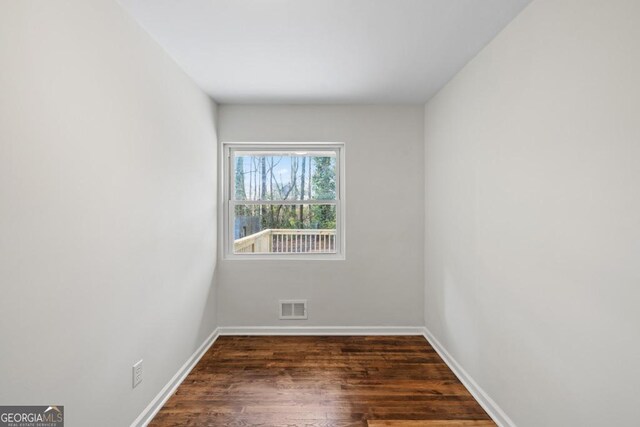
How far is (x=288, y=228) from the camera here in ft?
12.4

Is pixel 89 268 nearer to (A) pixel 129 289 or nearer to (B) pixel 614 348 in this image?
(A) pixel 129 289

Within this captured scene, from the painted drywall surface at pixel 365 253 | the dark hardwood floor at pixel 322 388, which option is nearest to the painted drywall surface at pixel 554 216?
the dark hardwood floor at pixel 322 388

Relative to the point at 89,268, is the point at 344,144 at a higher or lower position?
higher

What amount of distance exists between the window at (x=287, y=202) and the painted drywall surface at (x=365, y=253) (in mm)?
189

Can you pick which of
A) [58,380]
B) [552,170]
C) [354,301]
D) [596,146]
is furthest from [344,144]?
[58,380]

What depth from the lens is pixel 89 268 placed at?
157 centimetres

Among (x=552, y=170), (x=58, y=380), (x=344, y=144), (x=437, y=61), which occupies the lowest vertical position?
(x=58, y=380)

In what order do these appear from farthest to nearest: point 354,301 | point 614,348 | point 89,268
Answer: point 354,301
point 89,268
point 614,348

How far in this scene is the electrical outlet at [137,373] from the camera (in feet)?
6.42

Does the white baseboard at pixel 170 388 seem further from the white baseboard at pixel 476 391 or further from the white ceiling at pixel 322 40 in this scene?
the white ceiling at pixel 322 40

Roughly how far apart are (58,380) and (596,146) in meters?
2.49

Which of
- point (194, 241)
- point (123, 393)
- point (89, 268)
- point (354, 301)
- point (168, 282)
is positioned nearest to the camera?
point (89, 268)

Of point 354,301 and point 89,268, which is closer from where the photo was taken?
point 89,268

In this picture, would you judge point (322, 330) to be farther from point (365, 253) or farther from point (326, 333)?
point (365, 253)
